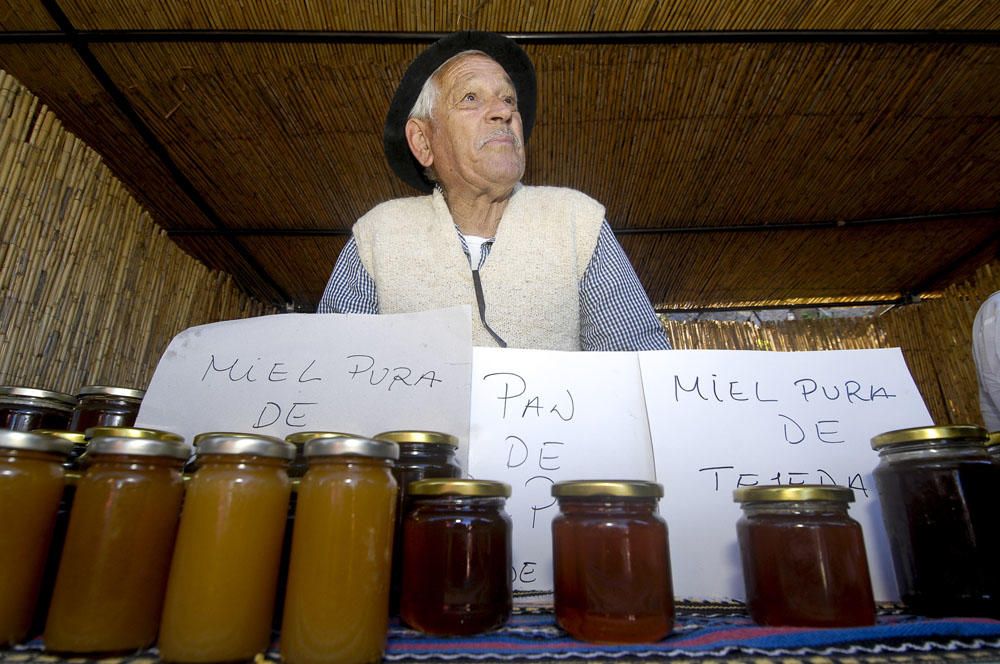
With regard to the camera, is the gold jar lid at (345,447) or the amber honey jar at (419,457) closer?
the gold jar lid at (345,447)

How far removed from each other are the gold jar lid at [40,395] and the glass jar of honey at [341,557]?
0.68 m

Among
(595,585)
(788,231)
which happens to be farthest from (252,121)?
(788,231)

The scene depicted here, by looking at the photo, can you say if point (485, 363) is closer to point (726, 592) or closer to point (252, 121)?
point (726, 592)

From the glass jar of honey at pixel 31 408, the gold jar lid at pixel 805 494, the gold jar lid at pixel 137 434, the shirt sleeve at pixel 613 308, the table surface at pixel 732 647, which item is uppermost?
the shirt sleeve at pixel 613 308

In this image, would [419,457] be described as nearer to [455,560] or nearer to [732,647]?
[455,560]

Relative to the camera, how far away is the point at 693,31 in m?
1.80

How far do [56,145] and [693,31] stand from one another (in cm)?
233

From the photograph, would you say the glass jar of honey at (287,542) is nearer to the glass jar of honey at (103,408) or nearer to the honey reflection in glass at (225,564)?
the honey reflection in glass at (225,564)

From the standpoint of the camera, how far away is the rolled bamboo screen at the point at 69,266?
5.57 feet

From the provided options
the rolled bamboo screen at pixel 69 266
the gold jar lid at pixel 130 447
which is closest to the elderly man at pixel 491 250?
the gold jar lid at pixel 130 447

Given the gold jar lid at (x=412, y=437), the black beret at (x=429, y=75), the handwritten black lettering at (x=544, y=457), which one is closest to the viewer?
the gold jar lid at (x=412, y=437)

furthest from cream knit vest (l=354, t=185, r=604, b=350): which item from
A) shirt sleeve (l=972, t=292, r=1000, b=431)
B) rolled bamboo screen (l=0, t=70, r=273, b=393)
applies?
shirt sleeve (l=972, t=292, r=1000, b=431)

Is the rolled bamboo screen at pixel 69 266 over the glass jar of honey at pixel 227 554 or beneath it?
over

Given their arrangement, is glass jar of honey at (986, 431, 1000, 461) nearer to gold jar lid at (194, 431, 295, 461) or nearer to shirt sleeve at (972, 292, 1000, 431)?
gold jar lid at (194, 431, 295, 461)
